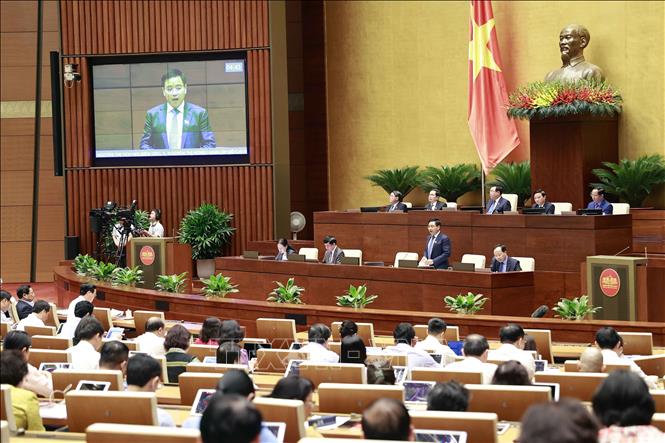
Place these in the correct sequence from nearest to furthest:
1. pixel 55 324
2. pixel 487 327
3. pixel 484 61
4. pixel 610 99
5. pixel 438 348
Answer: pixel 438 348 → pixel 487 327 → pixel 55 324 → pixel 610 99 → pixel 484 61

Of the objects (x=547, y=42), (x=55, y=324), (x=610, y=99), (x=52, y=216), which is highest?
(x=547, y=42)

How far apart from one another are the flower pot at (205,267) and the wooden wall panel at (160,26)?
341cm

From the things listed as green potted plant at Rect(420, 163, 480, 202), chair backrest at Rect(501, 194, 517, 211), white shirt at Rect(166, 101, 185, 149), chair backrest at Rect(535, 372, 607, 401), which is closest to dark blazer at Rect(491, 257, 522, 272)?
chair backrest at Rect(501, 194, 517, 211)

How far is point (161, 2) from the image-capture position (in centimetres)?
1800

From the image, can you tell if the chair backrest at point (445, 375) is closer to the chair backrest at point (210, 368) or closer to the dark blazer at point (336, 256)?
the chair backrest at point (210, 368)

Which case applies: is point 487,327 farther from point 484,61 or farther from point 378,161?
point 378,161

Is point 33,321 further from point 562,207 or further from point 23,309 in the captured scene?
point 562,207

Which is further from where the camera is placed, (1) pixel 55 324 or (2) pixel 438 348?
(1) pixel 55 324

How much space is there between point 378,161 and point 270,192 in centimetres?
188

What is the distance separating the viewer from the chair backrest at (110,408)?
15.7 ft

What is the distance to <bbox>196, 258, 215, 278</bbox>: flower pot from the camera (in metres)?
17.0

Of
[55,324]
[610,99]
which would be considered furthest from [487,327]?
[610,99]

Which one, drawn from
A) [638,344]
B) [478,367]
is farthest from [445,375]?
[638,344]

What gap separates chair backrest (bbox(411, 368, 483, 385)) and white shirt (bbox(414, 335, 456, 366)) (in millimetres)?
1307
